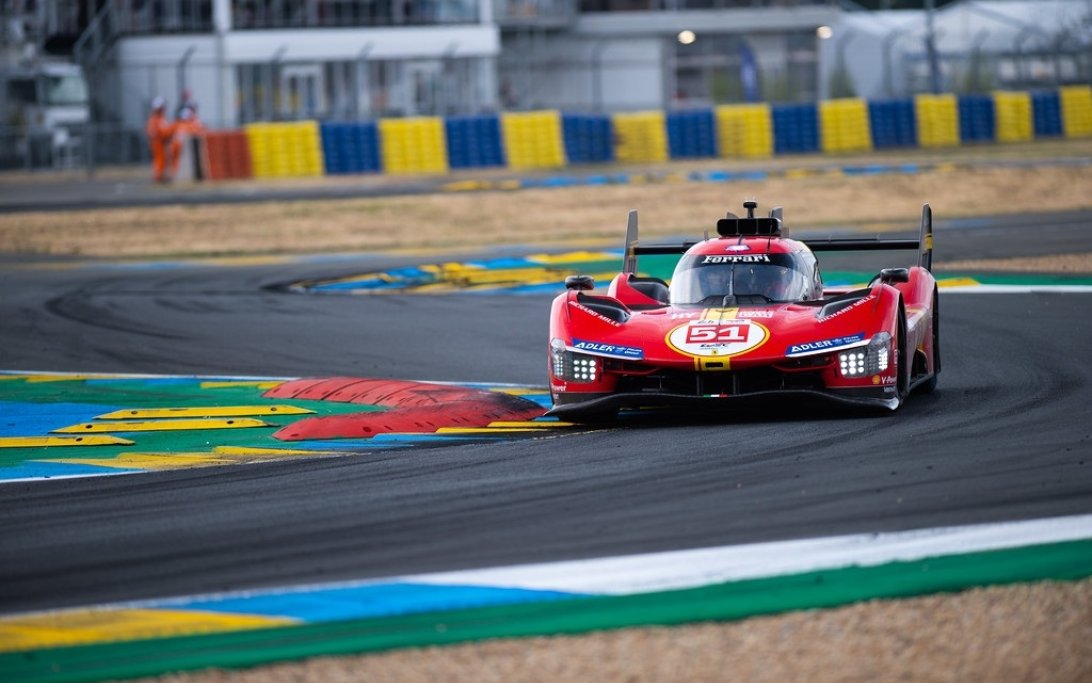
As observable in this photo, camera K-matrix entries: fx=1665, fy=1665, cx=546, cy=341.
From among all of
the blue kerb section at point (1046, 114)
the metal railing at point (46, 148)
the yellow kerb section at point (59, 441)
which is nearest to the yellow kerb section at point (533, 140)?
the metal railing at point (46, 148)

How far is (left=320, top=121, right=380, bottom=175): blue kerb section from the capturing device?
38250mm

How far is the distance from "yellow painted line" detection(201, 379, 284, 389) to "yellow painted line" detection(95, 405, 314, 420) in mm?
894

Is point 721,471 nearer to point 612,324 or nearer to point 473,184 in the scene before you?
point 612,324

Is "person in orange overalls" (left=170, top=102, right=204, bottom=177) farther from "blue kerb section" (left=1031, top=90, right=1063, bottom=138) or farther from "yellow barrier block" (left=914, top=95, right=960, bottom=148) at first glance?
"blue kerb section" (left=1031, top=90, right=1063, bottom=138)

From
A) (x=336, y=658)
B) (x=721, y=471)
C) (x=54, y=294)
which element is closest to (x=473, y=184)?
(x=54, y=294)

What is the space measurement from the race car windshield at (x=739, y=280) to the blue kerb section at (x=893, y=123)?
108 feet

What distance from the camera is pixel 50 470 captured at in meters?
9.60

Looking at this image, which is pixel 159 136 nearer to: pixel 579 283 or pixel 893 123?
pixel 893 123

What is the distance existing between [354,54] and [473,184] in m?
17.8

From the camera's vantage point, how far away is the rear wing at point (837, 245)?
12258 millimetres

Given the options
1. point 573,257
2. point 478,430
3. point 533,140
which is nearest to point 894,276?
point 478,430

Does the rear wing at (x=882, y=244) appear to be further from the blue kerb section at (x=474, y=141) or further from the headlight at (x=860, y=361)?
the blue kerb section at (x=474, y=141)

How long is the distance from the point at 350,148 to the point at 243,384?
85.0ft

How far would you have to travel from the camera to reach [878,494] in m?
7.76
